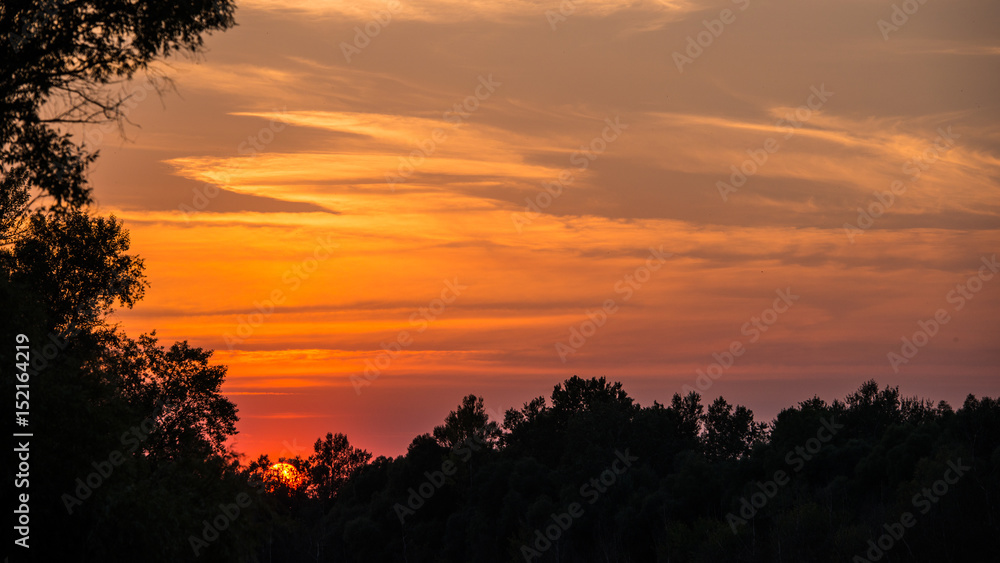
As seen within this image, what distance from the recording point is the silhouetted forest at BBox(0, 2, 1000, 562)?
19.5m

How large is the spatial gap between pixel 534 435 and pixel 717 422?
28904 mm

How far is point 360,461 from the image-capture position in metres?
185

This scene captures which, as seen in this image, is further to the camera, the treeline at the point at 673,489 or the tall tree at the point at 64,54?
the treeline at the point at 673,489

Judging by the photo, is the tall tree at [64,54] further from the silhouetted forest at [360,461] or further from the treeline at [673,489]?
the treeline at [673,489]

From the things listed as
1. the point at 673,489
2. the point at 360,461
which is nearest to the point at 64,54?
the point at 673,489

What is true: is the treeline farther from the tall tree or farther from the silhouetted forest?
the tall tree

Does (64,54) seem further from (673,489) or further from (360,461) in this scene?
(360,461)

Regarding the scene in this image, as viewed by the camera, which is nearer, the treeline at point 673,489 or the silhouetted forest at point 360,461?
the silhouetted forest at point 360,461

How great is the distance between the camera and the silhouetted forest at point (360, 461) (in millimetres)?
19547

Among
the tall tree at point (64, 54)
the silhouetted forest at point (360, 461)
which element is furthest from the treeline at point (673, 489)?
the tall tree at point (64, 54)

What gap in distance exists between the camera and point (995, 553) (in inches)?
2625

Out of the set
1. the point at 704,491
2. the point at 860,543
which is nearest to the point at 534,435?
the point at 704,491

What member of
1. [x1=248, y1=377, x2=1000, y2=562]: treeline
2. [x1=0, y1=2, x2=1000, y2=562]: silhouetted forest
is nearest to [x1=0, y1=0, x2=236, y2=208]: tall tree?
[x1=0, y1=2, x2=1000, y2=562]: silhouetted forest

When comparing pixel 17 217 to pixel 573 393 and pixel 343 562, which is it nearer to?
pixel 343 562
